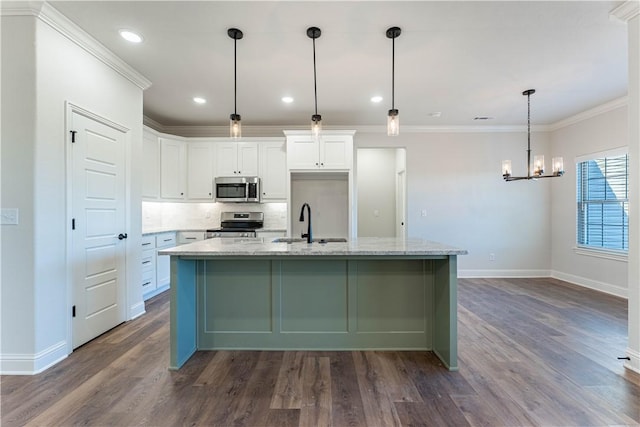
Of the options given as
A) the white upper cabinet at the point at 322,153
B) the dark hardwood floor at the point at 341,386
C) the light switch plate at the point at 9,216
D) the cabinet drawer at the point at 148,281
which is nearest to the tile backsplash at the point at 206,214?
the white upper cabinet at the point at 322,153

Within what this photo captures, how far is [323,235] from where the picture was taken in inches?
210

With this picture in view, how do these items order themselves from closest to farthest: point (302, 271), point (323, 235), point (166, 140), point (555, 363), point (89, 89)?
point (555, 363)
point (302, 271)
point (89, 89)
point (166, 140)
point (323, 235)

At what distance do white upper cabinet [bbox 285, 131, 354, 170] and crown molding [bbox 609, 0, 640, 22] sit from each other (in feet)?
10.2

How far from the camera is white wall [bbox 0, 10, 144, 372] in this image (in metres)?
2.21

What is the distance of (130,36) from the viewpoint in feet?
8.67

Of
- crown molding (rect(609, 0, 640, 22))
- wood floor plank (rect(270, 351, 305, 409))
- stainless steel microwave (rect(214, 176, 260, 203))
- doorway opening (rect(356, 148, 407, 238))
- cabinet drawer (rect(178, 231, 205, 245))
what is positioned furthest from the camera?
doorway opening (rect(356, 148, 407, 238))

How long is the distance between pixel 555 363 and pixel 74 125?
442 cm

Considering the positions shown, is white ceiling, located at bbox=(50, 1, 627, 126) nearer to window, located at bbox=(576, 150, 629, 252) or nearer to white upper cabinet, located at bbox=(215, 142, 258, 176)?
white upper cabinet, located at bbox=(215, 142, 258, 176)

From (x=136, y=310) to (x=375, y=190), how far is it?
503 centimetres

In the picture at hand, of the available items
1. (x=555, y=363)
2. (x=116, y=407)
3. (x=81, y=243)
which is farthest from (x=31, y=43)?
(x=555, y=363)

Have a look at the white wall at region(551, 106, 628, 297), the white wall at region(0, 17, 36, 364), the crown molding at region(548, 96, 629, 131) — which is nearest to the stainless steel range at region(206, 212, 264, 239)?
the white wall at region(0, 17, 36, 364)

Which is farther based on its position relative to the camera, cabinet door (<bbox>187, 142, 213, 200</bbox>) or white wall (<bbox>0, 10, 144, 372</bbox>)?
cabinet door (<bbox>187, 142, 213, 200</bbox>)

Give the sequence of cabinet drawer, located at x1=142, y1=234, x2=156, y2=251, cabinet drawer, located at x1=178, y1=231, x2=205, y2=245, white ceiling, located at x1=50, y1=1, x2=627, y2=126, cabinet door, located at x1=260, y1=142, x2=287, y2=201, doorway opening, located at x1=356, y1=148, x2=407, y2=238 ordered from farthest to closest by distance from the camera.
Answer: doorway opening, located at x1=356, y1=148, x2=407, y2=238 < cabinet door, located at x1=260, y1=142, x2=287, y2=201 < cabinet drawer, located at x1=178, y1=231, x2=205, y2=245 < cabinet drawer, located at x1=142, y1=234, x2=156, y2=251 < white ceiling, located at x1=50, y1=1, x2=627, y2=126

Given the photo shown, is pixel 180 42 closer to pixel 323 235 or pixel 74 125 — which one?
pixel 74 125
